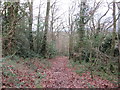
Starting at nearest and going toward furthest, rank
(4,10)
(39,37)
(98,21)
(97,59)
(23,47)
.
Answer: (4,10) < (97,59) < (98,21) < (23,47) < (39,37)

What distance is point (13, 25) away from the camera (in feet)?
24.4

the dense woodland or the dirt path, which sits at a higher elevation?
the dense woodland

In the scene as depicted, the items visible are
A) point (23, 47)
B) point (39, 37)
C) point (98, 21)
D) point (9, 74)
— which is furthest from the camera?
point (39, 37)

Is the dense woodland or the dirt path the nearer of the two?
the dirt path

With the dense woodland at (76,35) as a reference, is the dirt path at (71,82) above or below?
below

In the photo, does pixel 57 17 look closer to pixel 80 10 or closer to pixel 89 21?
pixel 80 10

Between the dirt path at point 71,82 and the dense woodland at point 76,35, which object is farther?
the dense woodland at point 76,35


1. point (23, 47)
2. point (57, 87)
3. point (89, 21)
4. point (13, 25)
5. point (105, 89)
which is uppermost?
point (89, 21)

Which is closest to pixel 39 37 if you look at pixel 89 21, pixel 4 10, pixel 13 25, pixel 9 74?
pixel 13 25

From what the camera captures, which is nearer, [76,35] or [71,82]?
[71,82]

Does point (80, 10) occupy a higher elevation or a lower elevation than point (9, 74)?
higher

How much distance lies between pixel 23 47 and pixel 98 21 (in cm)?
681

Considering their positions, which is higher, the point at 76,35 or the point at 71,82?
the point at 76,35

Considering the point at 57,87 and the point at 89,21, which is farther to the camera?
the point at 89,21
